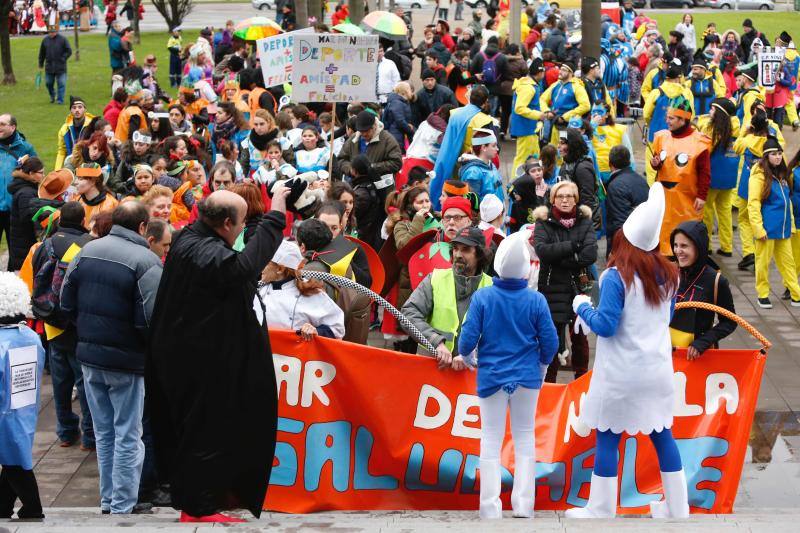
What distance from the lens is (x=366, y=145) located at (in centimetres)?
1277

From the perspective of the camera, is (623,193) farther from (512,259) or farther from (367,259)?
(512,259)

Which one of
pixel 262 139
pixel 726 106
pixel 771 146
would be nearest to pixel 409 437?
pixel 262 139

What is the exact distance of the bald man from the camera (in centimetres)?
570

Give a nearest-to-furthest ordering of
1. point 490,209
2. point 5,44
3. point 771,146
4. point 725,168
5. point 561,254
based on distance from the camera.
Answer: point 561,254, point 490,209, point 771,146, point 725,168, point 5,44

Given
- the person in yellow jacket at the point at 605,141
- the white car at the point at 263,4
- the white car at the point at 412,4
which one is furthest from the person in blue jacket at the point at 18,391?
the white car at the point at 263,4

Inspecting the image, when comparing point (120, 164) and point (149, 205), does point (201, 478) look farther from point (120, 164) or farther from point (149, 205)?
point (120, 164)

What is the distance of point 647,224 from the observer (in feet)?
20.5

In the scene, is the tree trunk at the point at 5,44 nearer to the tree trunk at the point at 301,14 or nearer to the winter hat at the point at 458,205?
the tree trunk at the point at 301,14

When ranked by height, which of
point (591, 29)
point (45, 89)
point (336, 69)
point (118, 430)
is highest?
point (336, 69)

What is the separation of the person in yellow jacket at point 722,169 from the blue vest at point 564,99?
6.51 ft

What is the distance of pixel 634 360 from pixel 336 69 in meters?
5.67

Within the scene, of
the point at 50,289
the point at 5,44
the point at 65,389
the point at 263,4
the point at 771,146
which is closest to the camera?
the point at 50,289

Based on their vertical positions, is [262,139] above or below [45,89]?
above

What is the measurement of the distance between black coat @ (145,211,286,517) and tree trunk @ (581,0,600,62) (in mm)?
13716
